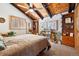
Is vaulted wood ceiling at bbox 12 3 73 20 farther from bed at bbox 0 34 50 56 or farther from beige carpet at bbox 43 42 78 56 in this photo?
beige carpet at bbox 43 42 78 56

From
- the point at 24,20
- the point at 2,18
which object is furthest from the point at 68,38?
the point at 2,18

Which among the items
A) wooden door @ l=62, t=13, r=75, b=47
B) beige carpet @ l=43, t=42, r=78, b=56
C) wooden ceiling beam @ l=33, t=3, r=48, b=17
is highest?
wooden ceiling beam @ l=33, t=3, r=48, b=17

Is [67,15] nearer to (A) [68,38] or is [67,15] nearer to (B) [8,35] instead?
(A) [68,38]

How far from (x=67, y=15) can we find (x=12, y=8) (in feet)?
3.17

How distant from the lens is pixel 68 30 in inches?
92.4

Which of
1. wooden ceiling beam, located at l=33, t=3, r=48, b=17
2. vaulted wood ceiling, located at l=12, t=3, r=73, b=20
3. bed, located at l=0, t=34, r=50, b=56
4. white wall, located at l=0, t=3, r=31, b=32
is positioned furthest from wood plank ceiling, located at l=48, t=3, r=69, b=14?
white wall, located at l=0, t=3, r=31, b=32

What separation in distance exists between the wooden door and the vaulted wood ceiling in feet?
0.60

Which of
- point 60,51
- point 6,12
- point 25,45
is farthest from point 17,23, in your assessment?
point 60,51

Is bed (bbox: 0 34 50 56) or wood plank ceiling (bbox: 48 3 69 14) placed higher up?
wood plank ceiling (bbox: 48 3 69 14)

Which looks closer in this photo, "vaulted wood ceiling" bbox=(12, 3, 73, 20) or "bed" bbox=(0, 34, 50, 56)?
"bed" bbox=(0, 34, 50, 56)

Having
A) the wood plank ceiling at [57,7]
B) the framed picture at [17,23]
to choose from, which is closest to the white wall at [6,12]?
the framed picture at [17,23]

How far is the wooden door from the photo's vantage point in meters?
2.29

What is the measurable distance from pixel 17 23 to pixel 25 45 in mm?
429

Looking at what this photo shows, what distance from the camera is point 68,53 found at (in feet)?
7.57
